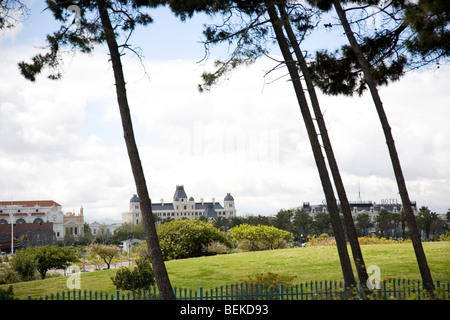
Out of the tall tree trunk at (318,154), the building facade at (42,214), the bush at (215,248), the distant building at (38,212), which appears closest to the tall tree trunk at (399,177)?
the tall tree trunk at (318,154)

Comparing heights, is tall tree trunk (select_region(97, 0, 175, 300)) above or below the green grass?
above

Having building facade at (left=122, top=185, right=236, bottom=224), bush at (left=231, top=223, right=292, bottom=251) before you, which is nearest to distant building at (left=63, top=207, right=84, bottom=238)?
building facade at (left=122, top=185, right=236, bottom=224)

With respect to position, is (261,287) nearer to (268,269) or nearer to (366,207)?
(268,269)

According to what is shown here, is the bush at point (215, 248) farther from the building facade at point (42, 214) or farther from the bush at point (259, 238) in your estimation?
the building facade at point (42, 214)

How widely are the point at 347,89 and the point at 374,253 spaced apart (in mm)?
9014

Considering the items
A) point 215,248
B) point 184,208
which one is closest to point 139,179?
point 215,248

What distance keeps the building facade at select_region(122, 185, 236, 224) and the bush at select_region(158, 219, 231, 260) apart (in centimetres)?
10902

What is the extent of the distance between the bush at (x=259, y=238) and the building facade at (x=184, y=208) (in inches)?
4217

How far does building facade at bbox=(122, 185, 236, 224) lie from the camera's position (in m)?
133

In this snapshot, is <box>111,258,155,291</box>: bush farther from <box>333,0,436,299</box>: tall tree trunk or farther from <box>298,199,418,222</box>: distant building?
<box>298,199,418,222</box>: distant building

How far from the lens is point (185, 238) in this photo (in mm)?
21734

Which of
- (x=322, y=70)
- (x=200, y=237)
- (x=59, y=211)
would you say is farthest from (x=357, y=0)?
(x=59, y=211)

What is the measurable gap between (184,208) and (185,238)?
114518 millimetres
